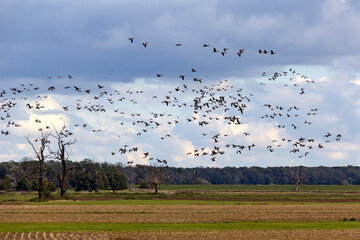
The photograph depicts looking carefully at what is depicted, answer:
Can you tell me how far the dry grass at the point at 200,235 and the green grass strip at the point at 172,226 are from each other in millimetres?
4073

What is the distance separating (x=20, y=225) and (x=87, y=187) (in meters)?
133

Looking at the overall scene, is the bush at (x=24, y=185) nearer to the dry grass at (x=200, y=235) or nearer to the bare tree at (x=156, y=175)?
the bare tree at (x=156, y=175)

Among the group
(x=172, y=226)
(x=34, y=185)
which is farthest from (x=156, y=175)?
(x=172, y=226)

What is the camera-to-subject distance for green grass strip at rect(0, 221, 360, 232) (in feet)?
196

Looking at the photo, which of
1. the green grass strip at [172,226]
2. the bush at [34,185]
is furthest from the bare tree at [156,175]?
the green grass strip at [172,226]

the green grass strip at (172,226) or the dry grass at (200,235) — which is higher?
the green grass strip at (172,226)

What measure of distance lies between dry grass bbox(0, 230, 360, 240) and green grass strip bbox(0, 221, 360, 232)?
4.07m

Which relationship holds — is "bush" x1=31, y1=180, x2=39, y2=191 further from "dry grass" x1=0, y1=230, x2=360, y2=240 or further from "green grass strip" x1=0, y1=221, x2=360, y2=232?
"dry grass" x1=0, y1=230, x2=360, y2=240

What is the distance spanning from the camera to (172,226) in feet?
205

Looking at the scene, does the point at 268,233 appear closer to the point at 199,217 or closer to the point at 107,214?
the point at 199,217

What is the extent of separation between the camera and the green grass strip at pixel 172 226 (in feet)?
196

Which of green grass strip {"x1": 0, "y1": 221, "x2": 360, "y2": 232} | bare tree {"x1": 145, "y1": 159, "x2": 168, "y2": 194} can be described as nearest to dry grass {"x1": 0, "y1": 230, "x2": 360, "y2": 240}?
green grass strip {"x1": 0, "y1": 221, "x2": 360, "y2": 232}

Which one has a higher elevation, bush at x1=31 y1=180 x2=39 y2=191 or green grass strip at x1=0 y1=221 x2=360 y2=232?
bush at x1=31 y1=180 x2=39 y2=191

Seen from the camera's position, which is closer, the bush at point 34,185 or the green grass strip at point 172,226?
the green grass strip at point 172,226
